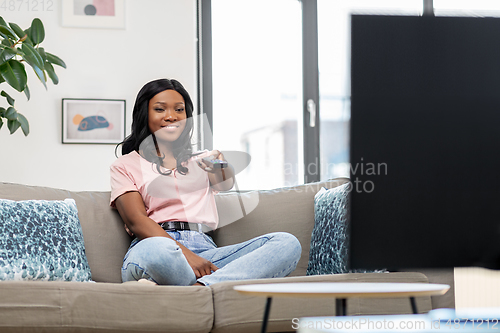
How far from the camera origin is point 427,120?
543 mm

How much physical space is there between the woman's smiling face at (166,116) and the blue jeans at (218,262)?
549 millimetres

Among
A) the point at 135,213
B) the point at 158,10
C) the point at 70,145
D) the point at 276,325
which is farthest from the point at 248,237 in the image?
the point at 158,10

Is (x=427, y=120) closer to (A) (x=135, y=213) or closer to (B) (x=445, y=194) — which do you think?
(B) (x=445, y=194)

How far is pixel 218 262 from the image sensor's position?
180 centimetres

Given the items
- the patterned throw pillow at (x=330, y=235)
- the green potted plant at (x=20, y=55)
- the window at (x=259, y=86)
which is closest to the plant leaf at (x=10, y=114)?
the green potted plant at (x=20, y=55)

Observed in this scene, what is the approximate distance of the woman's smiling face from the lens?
2.06 m

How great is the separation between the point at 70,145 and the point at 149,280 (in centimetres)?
173

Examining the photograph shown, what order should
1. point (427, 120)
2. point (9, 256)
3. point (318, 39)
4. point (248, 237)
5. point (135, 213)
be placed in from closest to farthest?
point (427, 120) < point (9, 256) < point (135, 213) < point (248, 237) < point (318, 39)

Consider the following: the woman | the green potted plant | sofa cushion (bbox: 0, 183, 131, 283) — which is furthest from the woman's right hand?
the green potted plant

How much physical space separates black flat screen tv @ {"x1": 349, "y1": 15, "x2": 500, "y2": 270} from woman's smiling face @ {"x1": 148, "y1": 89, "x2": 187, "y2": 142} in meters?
1.58

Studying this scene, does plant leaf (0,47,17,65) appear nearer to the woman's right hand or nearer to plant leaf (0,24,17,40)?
plant leaf (0,24,17,40)

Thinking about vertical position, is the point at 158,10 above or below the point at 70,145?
above

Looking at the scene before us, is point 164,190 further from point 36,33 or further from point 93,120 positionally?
point 93,120

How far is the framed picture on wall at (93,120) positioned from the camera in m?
3.09
